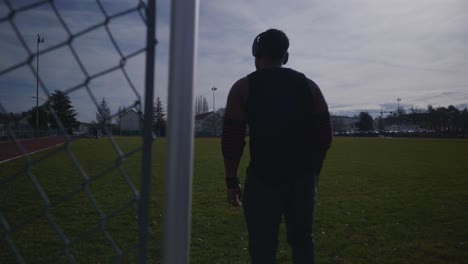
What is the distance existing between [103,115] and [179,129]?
321mm

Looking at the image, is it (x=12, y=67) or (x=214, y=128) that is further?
(x=214, y=128)

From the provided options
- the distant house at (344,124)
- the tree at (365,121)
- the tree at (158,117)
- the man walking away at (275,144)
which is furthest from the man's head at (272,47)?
the distant house at (344,124)

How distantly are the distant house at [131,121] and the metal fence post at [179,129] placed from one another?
179 mm

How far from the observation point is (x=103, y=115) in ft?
3.42

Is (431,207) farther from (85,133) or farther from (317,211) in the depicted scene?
(85,133)

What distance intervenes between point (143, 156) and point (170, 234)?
0.73 ft

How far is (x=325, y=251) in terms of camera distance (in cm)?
384

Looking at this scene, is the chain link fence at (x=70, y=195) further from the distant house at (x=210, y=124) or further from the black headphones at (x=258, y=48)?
the distant house at (x=210, y=124)

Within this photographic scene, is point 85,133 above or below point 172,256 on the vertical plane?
above

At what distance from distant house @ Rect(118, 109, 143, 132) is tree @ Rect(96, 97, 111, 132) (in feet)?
0.12

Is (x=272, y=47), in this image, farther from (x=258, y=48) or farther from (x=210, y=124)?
(x=210, y=124)

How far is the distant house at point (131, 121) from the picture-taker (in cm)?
99

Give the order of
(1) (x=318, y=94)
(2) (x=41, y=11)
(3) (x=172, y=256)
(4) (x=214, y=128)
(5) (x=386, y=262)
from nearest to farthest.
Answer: (3) (x=172, y=256), (2) (x=41, y=11), (1) (x=318, y=94), (5) (x=386, y=262), (4) (x=214, y=128)

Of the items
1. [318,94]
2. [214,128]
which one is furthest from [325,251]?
[214,128]
